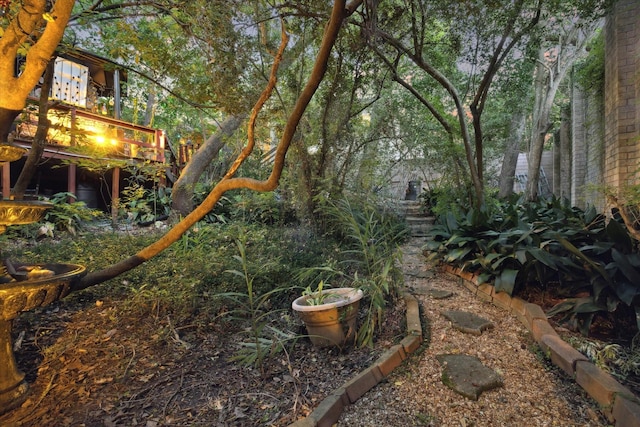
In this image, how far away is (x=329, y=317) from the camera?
191 cm

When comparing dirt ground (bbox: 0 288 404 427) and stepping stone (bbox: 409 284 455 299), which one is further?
stepping stone (bbox: 409 284 455 299)

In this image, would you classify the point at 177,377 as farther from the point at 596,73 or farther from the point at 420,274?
the point at 596,73

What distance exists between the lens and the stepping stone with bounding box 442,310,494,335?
2.22 m

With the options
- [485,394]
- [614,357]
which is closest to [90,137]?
[485,394]

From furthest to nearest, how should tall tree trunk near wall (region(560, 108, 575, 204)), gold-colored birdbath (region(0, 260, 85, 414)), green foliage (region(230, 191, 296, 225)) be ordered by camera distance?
tall tree trunk near wall (region(560, 108, 575, 204)) < green foliage (region(230, 191, 296, 225)) < gold-colored birdbath (region(0, 260, 85, 414))

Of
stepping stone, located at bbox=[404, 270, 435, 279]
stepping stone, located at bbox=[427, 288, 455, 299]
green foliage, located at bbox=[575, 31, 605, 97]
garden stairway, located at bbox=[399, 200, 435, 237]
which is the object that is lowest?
stepping stone, located at bbox=[427, 288, 455, 299]

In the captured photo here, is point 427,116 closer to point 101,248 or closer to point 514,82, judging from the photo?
point 514,82

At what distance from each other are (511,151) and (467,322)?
6.94m

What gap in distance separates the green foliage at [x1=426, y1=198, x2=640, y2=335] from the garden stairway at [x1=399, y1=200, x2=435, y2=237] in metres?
2.91

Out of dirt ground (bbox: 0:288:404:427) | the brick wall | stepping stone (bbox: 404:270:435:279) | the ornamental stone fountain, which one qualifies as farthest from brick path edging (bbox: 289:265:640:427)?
the brick wall

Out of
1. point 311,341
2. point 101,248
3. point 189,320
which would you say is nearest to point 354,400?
point 311,341

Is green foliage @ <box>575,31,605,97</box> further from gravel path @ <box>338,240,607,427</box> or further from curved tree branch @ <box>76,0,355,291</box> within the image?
curved tree branch @ <box>76,0,355,291</box>

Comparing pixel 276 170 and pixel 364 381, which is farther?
pixel 276 170

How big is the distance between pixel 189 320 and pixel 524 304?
8.05 feet
